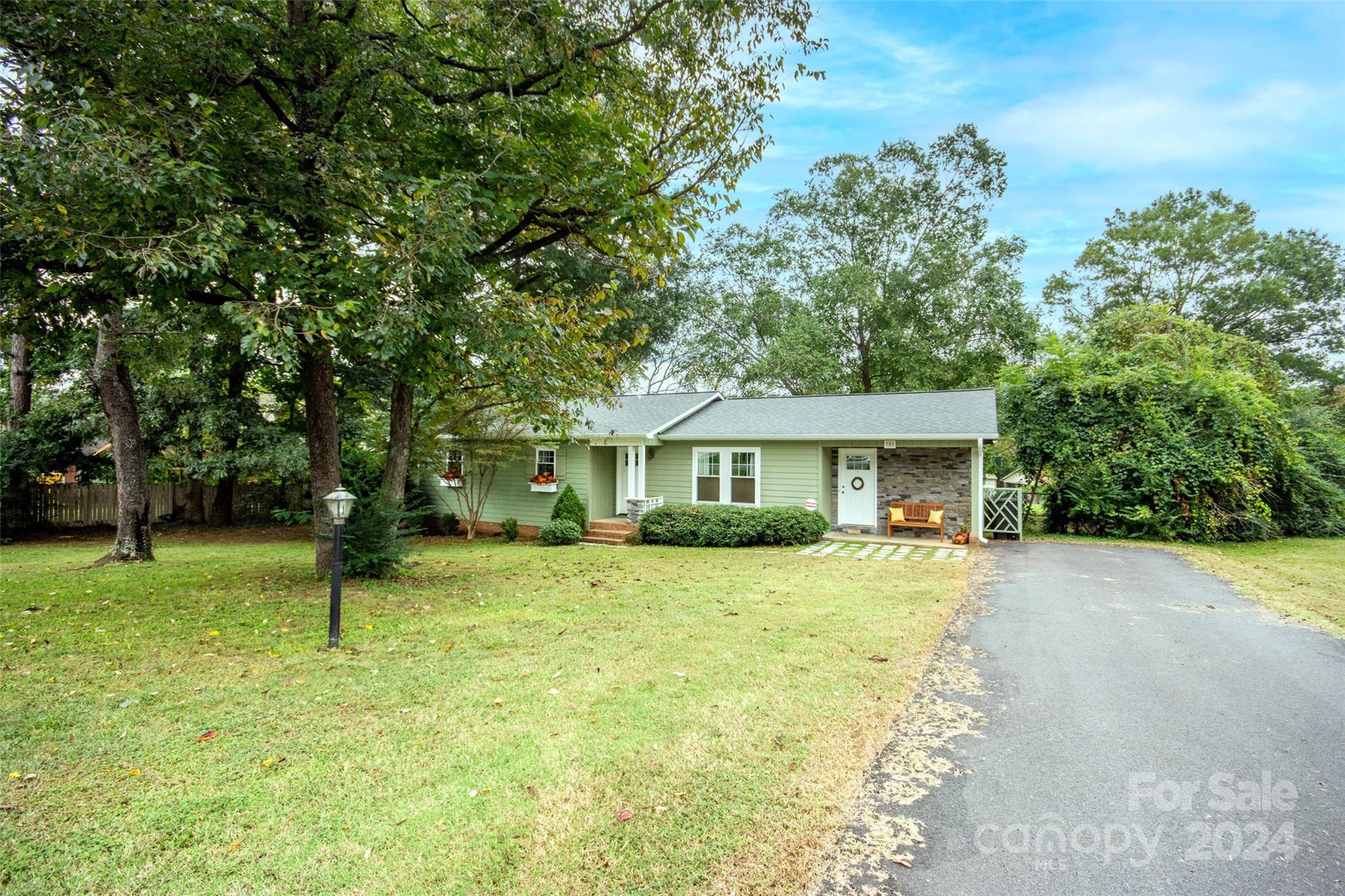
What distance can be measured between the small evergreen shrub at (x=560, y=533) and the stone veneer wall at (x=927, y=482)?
Answer: 618 cm

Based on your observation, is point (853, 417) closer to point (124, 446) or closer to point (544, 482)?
point (544, 482)

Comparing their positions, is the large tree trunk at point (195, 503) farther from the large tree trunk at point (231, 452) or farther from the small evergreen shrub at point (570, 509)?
the small evergreen shrub at point (570, 509)

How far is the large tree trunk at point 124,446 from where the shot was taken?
9.34 metres

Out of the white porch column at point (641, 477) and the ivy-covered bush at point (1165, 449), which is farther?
the white porch column at point (641, 477)

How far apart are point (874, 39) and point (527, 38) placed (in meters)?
5.60

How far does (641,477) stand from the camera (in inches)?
587

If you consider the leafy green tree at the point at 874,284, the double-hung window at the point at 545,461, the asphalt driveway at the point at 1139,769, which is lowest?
the asphalt driveway at the point at 1139,769

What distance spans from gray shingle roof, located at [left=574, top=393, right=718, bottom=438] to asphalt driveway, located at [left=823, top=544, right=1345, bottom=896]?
10.2 metres

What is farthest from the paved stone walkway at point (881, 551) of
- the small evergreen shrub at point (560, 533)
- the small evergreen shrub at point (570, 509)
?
the small evergreen shrub at point (570, 509)

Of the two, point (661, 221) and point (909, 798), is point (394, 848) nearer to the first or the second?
point (909, 798)

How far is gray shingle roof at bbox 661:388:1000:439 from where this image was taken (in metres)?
13.4

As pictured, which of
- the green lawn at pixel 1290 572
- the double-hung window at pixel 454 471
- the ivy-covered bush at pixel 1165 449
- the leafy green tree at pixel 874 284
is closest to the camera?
the green lawn at pixel 1290 572

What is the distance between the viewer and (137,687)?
4.19 meters

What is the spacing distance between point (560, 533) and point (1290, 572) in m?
12.7
